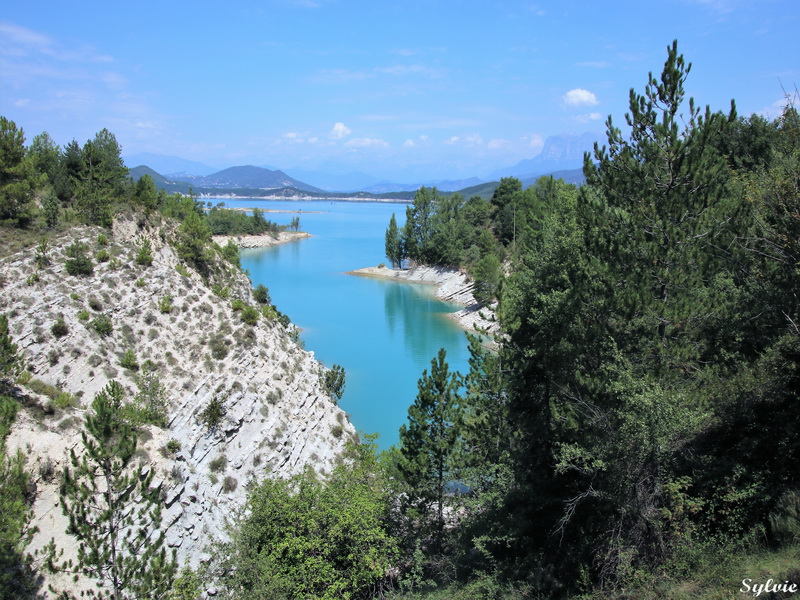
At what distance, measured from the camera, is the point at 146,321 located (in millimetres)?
15414

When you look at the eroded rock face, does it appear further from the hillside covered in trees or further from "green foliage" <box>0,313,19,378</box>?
the hillside covered in trees

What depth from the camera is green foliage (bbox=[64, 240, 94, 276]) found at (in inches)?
590

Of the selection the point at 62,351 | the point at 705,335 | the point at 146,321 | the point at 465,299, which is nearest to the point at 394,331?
the point at 465,299

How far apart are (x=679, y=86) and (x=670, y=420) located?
559 cm

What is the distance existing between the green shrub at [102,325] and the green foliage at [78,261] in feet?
5.81

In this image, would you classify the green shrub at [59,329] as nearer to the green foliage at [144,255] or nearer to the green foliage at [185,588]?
the green foliage at [144,255]

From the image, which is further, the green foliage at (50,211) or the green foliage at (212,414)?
the green foliage at (50,211)

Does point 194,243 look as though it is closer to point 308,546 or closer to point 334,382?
point 334,382

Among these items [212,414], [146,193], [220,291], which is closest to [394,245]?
[146,193]

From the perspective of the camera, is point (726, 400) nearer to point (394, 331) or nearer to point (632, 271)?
point (632, 271)

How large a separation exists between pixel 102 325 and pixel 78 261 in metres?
2.44

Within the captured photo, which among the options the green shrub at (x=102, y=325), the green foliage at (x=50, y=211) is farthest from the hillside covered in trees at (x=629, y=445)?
the green foliage at (x=50, y=211)

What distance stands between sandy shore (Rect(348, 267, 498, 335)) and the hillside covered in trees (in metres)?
22.9

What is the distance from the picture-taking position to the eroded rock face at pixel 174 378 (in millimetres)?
10773
